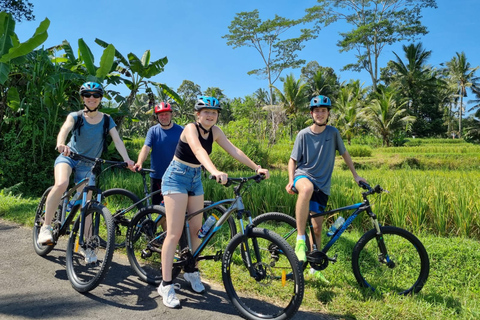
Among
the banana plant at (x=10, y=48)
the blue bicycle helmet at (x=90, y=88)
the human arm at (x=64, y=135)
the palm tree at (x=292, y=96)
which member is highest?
the palm tree at (x=292, y=96)

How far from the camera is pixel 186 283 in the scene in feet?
11.3

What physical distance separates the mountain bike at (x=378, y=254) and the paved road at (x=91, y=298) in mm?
670

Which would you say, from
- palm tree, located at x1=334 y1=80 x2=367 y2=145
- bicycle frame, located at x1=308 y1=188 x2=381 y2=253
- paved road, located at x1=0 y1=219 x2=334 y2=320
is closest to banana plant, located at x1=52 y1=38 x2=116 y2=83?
paved road, located at x1=0 y1=219 x2=334 y2=320

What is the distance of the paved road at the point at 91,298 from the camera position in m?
2.78

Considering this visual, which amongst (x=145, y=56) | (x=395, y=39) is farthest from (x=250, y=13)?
(x=145, y=56)

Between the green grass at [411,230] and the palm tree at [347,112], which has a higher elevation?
the palm tree at [347,112]

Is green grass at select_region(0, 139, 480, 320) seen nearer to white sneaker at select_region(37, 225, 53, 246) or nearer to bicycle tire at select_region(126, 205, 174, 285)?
bicycle tire at select_region(126, 205, 174, 285)

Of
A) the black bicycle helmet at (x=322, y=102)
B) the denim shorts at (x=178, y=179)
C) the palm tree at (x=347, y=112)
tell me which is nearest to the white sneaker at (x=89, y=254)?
the denim shorts at (x=178, y=179)

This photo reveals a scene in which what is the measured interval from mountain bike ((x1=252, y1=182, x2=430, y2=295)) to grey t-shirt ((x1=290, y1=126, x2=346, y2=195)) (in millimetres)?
Result: 358

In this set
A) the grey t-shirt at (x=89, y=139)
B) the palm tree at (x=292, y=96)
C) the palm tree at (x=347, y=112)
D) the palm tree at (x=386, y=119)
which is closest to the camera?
the grey t-shirt at (x=89, y=139)

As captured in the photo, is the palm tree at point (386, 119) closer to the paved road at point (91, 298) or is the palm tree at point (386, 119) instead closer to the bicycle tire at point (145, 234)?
the bicycle tire at point (145, 234)

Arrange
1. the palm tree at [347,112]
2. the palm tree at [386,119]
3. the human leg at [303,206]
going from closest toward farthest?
the human leg at [303,206]
the palm tree at [386,119]
the palm tree at [347,112]

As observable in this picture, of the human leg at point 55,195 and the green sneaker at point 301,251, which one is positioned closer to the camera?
the green sneaker at point 301,251

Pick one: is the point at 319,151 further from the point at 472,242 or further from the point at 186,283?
the point at 472,242
